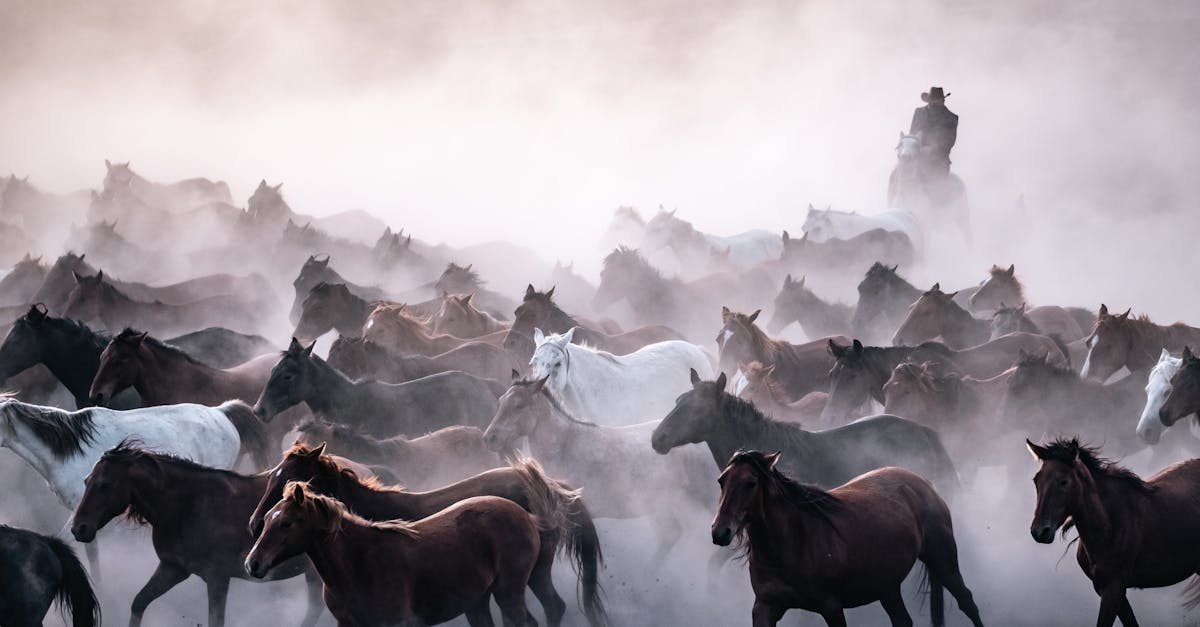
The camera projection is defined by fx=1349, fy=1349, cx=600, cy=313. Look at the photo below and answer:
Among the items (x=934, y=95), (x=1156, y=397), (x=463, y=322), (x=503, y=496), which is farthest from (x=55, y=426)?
(x=934, y=95)

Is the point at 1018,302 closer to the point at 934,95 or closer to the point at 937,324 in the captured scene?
the point at 937,324

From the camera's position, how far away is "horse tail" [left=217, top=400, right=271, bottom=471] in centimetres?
873

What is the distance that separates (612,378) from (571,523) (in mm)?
3060

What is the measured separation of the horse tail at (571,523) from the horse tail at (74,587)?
2163 millimetres

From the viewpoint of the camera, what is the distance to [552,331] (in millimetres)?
12484

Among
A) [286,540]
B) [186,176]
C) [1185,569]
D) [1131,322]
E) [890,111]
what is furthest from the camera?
[890,111]

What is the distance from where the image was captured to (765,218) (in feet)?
105

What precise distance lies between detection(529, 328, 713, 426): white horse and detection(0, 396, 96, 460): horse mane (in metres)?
3.07

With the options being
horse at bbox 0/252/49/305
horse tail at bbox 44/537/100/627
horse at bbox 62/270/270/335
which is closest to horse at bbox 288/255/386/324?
horse at bbox 62/270/270/335

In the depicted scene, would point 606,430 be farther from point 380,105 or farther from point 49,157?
point 380,105

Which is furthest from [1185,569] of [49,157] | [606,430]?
[49,157]

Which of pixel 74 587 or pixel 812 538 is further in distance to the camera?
pixel 74 587

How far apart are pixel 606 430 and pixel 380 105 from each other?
37.5 meters

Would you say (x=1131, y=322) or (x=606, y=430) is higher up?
(x=1131, y=322)
